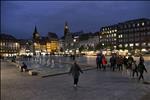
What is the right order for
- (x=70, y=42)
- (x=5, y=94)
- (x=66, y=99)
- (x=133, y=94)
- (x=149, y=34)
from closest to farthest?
(x=66, y=99) → (x=133, y=94) → (x=5, y=94) → (x=149, y=34) → (x=70, y=42)

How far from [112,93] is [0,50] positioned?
154896mm

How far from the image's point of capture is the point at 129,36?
133 meters

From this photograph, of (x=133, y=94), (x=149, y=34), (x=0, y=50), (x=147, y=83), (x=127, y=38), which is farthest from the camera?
(x=0, y=50)

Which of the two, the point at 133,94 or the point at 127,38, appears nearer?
the point at 133,94

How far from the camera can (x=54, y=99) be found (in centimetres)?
1048

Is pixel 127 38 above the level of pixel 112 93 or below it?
above

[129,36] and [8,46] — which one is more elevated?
[129,36]

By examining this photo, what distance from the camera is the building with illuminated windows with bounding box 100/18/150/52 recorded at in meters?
121

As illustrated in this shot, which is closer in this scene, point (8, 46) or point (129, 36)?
point (129, 36)

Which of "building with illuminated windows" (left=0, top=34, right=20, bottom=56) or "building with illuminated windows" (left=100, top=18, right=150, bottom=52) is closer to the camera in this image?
"building with illuminated windows" (left=100, top=18, right=150, bottom=52)

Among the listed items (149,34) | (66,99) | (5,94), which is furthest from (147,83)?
(149,34)

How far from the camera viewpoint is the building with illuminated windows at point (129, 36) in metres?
121

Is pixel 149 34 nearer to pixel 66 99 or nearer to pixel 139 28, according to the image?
pixel 139 28

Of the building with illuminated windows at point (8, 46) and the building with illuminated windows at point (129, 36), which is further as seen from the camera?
the building with illuminated windows at point (8, 46)
